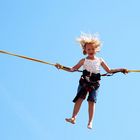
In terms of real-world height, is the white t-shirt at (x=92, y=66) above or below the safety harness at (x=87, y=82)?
above

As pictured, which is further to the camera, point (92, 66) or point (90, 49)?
point (90, 49)

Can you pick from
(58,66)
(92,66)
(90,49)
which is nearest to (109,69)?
(92,66)

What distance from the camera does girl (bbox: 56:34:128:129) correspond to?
26516 millimetres

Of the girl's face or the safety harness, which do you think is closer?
the safety harness

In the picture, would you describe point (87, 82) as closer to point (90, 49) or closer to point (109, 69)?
point (109, 69)

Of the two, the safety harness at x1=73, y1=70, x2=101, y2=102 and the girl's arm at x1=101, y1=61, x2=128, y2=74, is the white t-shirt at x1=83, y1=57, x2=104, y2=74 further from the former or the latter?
the girl's arm at x1=101, y1=61, x2=128, y2=74

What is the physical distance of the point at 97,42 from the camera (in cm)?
2681

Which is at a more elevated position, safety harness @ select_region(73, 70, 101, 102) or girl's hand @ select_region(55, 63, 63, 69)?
girl's hand @ select_region(55, 63, 63, 69)

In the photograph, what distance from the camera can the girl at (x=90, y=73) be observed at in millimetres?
26516

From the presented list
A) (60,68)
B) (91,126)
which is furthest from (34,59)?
(91,126)

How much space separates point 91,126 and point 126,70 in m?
2.03

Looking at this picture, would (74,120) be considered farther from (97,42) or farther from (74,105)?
(97,42)

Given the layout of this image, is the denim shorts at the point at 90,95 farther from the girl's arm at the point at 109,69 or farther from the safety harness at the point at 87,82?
the girl's arm at the point at 109,69

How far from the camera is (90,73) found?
87.3ft
